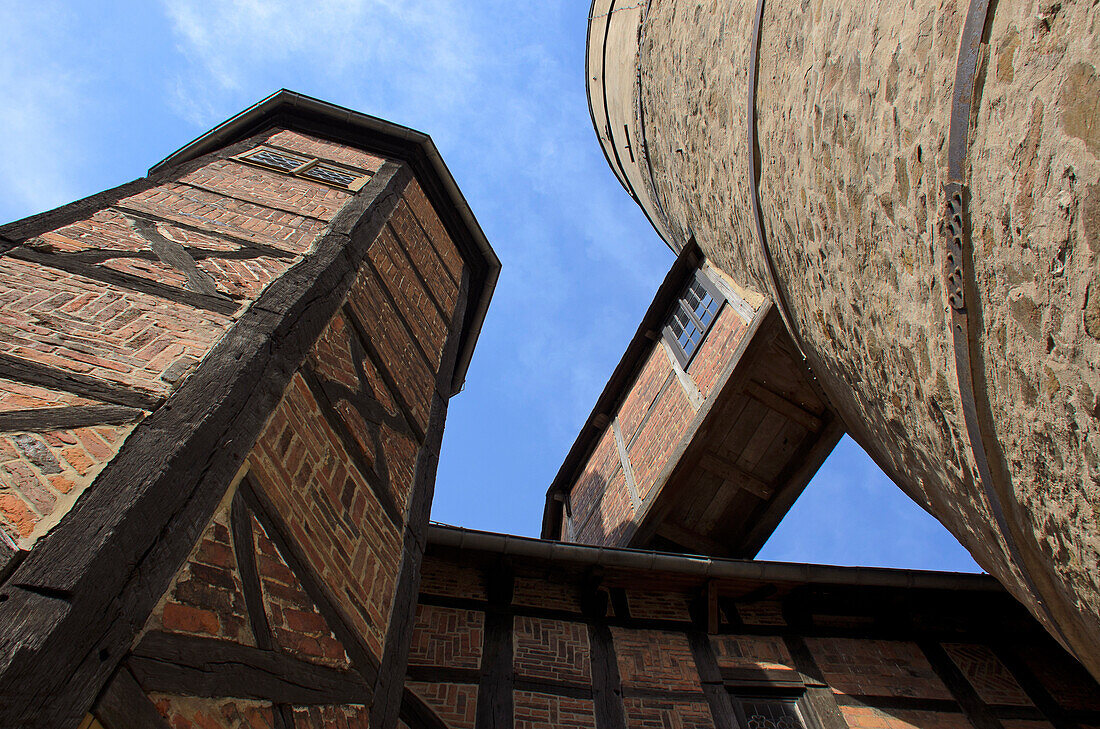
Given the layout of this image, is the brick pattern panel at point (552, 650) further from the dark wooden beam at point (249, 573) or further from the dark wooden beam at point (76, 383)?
the dark wooden beam at point (76, 383)

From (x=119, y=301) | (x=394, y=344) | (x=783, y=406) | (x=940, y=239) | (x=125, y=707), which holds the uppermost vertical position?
(x=783, y=406)

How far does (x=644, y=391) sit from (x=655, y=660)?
430 cm

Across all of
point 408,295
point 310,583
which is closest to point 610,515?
point 408,295

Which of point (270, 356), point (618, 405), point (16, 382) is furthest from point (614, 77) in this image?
point (16, 382)

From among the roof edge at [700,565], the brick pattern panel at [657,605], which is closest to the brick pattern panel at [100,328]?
the roof edge at [700,565]

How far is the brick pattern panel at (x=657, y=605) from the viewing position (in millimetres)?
5780

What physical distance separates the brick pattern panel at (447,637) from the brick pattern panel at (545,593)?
1.41ft

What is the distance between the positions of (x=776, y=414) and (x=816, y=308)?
3.53 meters

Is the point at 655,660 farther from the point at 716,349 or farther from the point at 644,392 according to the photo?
the point at 644,392

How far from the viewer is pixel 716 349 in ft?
24.7

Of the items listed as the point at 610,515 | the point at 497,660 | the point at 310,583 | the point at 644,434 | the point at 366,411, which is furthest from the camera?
the point at 610,515

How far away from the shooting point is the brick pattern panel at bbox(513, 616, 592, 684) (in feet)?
16.3

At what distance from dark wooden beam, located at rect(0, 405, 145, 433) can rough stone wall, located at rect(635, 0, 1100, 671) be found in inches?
123

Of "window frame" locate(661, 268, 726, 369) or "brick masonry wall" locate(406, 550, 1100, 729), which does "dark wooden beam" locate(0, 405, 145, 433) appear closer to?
"brick masonry wall" locate(406, 550, 1100, 729)
